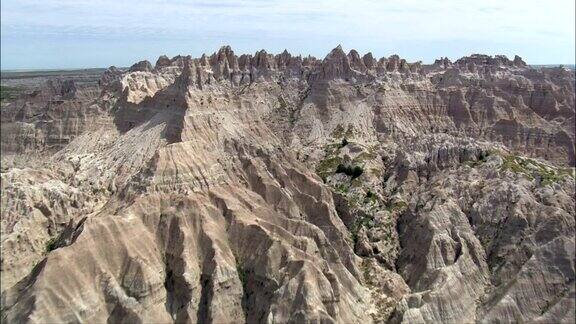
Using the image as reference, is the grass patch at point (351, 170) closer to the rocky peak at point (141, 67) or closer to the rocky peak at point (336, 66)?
the rocky peak at point (336, 66)

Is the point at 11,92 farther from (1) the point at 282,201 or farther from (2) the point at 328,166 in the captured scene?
(2) the point at 328,166

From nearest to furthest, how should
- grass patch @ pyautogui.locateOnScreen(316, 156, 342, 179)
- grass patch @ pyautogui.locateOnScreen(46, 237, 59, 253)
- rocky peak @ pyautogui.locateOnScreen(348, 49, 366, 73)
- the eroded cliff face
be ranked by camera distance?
the eroded cliff face < grass patch @ pyautogui.locateOnScreen(46, 237, 59, 253) < grass patch @ pyautogui.locateOnScreen(316, 156, 342, 179) < rocky peak @ pyautogui.locateOnScreen(348, 49, 366, 73)

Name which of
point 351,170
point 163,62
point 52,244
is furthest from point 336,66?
point 52,244

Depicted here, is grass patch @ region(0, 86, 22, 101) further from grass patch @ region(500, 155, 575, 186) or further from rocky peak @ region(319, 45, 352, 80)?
grass patch @ region(500, 155, 575, 186)

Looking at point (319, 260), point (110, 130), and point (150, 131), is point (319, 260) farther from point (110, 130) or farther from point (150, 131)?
point (110, 130)

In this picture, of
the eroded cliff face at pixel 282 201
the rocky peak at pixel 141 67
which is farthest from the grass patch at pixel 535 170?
the rocky peak at pixel 141 67

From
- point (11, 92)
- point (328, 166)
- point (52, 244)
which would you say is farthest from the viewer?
point (11, 92)

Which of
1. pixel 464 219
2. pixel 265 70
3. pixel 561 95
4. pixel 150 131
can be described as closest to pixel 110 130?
pixel 150 131

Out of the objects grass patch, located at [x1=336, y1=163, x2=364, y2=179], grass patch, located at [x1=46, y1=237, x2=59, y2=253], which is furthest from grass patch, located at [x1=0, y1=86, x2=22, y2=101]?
grass patch, located at [x1=336, y1=163, x2=364, y2=179]

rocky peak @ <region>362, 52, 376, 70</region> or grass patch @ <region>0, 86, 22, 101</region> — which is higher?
rocky peak @ <region>362, 52, 376, 70</region>
